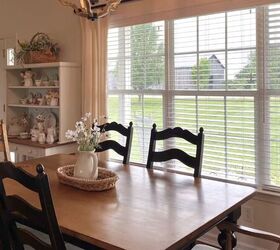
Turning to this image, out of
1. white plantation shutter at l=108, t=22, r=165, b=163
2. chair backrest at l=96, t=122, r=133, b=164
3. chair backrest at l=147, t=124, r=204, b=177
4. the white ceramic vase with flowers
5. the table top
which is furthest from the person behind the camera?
the table top

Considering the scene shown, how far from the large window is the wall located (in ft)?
1.99

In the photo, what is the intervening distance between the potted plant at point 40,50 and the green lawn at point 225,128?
1.41 metres

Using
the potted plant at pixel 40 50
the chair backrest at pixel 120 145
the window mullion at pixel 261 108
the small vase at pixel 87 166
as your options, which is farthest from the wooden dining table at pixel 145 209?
the potted plant at pixel 40 50

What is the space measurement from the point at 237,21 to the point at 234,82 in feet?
1.59

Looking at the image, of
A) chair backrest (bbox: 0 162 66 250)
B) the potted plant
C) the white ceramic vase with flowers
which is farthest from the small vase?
the potted plant

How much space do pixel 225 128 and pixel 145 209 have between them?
1493 mm

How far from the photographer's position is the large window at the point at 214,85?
2645mm

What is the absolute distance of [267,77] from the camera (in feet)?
8.62

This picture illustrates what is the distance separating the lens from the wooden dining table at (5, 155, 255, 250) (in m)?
1.32

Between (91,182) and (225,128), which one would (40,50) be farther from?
(91,182)

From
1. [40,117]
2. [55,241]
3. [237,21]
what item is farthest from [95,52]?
[55,241]

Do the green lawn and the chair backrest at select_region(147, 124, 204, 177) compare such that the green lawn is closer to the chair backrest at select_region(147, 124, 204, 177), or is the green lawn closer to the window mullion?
the window mullion

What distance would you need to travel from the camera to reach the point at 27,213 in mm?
1371

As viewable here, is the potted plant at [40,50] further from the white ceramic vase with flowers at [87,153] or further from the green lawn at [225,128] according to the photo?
the white ceramic vase with flowers at [87,153]
